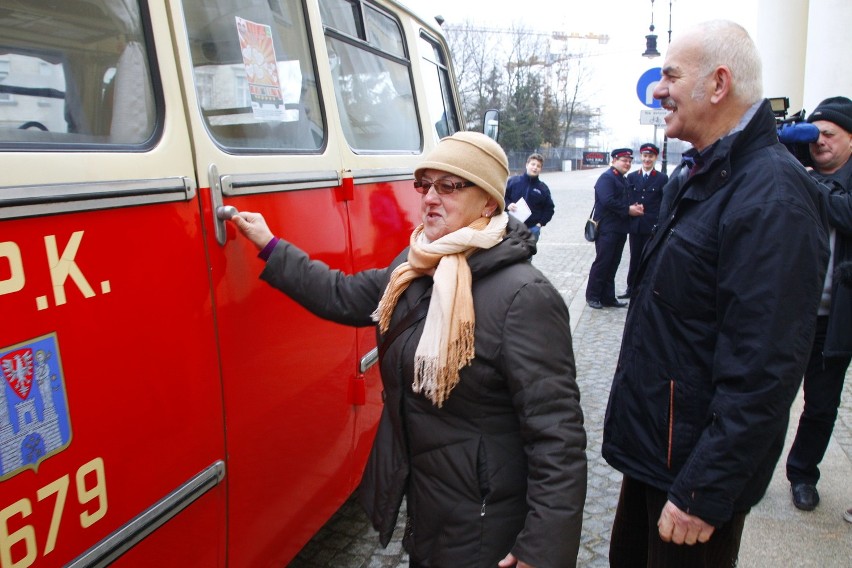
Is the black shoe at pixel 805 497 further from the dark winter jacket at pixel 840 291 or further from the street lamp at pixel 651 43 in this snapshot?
the street lamp at pixel 651 43

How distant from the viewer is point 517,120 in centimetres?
5578

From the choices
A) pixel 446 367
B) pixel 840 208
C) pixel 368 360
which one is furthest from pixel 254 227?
pixel 840 208

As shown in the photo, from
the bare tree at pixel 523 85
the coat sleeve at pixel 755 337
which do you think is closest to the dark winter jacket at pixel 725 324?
the coat sleeve at pixel 755 337

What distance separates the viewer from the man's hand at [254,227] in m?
2.13

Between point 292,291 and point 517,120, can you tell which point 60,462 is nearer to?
point 292,291

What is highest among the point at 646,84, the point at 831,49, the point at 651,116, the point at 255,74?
the point at 831,49

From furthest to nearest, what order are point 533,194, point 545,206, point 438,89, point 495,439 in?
point 545,206 → point 533,194 → point 438,89 → point 495,439

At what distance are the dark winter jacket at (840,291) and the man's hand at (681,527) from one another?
1.97 metres

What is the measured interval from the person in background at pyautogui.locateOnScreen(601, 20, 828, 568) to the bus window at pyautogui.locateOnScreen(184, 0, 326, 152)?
1298 mm

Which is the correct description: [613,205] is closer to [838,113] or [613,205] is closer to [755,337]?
[838,113]

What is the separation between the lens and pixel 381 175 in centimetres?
339

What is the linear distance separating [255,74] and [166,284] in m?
0.93

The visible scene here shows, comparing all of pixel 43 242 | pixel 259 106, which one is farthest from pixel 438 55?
pixel 43 242

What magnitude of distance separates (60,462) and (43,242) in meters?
0.47
